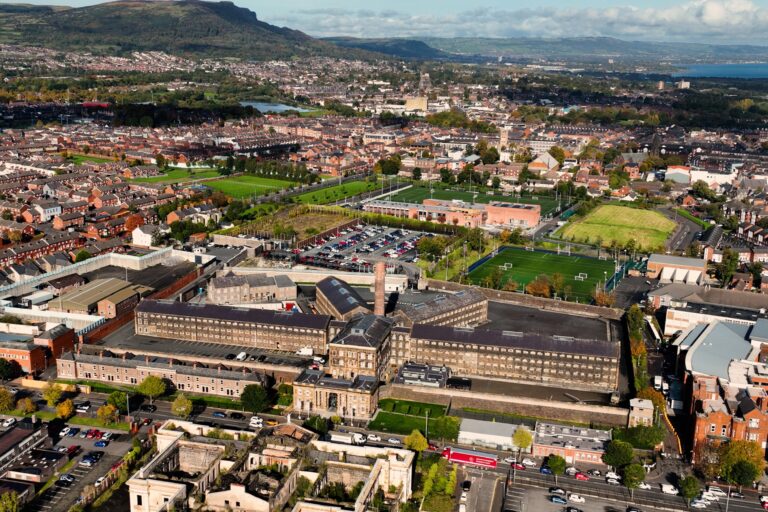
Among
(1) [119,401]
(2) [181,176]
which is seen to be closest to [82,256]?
(1) [119,401]

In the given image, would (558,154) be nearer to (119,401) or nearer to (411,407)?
(411,407)

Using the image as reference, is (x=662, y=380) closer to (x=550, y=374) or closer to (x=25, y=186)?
(x=550, y=374)

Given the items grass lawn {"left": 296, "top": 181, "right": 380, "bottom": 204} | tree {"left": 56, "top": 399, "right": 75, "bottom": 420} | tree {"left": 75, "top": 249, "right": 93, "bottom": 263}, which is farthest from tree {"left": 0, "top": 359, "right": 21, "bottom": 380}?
grass lawn {"left": 296, "top": 181, "right": 380, "bottom": 204}

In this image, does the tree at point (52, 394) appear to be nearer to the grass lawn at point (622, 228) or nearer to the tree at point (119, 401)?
the tree at point (119, 401)

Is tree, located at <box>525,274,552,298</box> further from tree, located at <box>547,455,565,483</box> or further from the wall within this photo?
tree, located at <box>547,455,565,483</box>

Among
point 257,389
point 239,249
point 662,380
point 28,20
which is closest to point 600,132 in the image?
point 239,249
